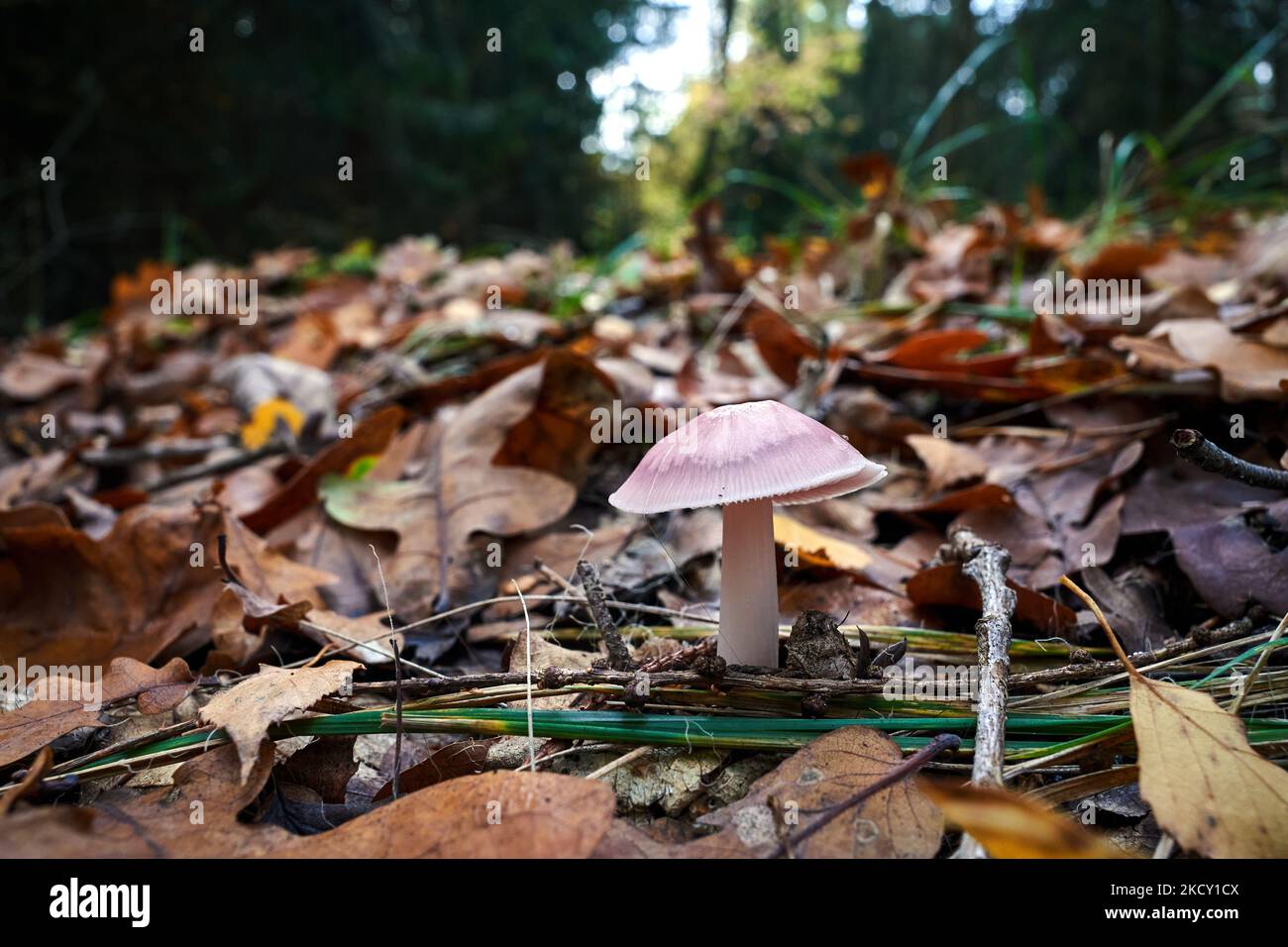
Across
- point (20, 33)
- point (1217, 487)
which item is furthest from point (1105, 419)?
point (20, 33)

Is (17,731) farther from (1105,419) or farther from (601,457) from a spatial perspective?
(1105,419)

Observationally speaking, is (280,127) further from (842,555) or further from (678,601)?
(842,555)

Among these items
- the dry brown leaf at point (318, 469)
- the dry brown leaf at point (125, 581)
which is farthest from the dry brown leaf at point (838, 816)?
the dry brown leaf at point (318, 469)

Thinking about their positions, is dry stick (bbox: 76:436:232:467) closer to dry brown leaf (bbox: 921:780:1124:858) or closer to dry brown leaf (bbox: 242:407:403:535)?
dry brown leaf (bbox: 242:407:403:535)

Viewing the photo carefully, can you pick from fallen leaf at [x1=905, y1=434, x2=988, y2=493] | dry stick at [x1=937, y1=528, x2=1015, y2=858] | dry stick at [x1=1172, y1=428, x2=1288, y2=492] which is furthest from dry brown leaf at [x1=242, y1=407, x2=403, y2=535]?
dry stick at [x1=1172, y1=428, x2=1288, y2=492]

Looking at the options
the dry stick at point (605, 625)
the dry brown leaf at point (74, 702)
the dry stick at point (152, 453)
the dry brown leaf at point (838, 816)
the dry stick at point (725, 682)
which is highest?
the dry stick at point (152, 453)

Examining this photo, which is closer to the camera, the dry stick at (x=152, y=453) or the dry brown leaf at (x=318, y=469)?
the dry brown leaf at (x=318, y=469)

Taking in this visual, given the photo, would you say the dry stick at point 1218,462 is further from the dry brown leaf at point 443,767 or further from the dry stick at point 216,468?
the dry stick at point 216,468
